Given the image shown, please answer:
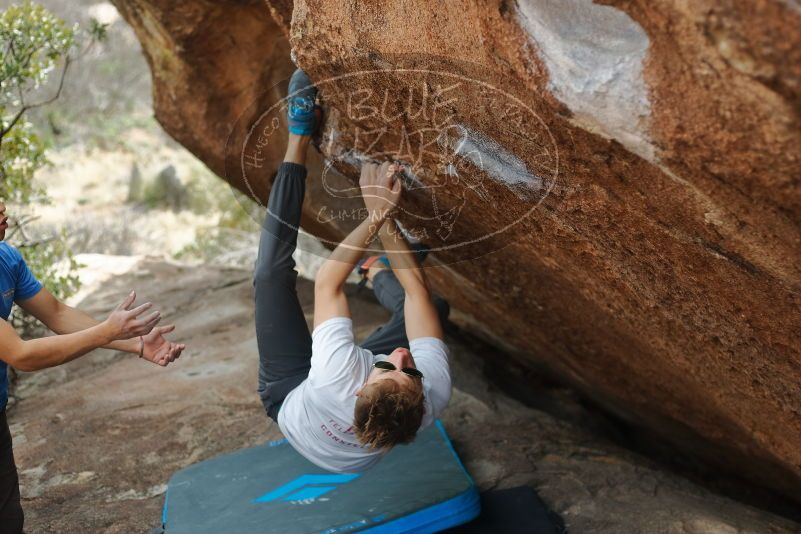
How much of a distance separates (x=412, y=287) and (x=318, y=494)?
96 cm

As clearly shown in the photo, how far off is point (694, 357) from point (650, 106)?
1620 millimetres

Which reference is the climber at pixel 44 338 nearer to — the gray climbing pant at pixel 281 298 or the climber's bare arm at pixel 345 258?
the gray climbing pant at pixel 281 298

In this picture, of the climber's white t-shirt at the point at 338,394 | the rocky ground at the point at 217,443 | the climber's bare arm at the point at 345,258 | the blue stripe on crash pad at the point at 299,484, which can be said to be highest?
the climber's bare arm at the point at 345,258

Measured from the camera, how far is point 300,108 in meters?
2.95

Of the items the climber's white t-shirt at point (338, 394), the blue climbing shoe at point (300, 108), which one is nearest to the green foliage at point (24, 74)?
the blue climbing shoe at point (300, 108)

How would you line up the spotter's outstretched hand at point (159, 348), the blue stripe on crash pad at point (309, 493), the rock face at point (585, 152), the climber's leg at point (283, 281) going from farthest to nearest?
the blue stripe on crash pad at point (309, 493) → the climber's leg at point (283, 281) → the spotter's outstretched hand at point (159, 348) → the rock face at point (585, 152)

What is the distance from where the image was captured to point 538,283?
343cm

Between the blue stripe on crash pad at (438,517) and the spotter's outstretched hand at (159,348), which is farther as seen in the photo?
the blue stripe on crash pad at (438,517)

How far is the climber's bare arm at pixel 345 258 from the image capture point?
8.85ft

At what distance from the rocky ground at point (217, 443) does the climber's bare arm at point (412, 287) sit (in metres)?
0.92

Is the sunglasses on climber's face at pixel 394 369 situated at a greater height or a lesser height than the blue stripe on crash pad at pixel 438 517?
greater

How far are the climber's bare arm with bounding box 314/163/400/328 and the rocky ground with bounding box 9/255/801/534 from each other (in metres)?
1.21

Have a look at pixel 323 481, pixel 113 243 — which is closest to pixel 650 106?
pixel 323 481

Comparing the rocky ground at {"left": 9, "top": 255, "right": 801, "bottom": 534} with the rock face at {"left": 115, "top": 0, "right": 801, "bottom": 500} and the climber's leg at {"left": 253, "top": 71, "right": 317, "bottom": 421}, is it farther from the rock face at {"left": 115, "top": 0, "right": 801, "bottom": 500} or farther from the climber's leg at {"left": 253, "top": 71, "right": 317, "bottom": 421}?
the climber's leg at {"left": 253, "top": 71, "right": 317, "bottom": 421}
